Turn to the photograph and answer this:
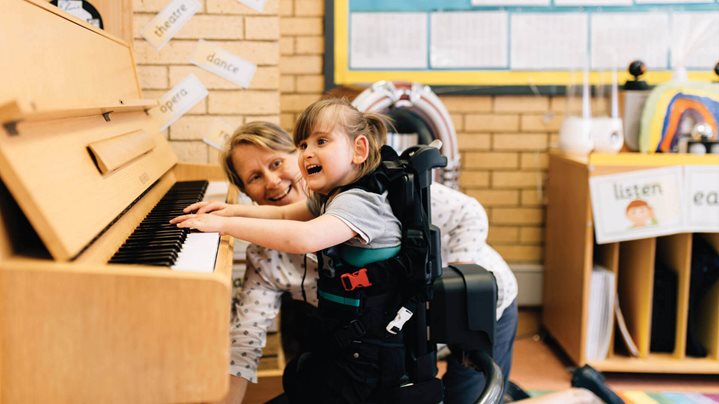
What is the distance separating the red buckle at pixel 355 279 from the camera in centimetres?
148

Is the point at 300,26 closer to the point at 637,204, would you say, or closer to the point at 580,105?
the point at 580,105

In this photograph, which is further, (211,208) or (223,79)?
(223,79)

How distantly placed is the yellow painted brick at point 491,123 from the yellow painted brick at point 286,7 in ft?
2.93

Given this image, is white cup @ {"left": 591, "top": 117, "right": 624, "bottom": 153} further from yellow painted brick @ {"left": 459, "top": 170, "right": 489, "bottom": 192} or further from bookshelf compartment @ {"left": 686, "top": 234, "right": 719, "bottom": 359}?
yellow painted brick @ {"left": 459, "top": 170, "right": 489, "bottom": 192}

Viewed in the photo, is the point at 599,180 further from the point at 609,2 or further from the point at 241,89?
the point at 241,89

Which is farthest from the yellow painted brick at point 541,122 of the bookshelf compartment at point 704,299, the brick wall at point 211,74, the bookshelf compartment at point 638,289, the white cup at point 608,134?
the brick wall at point 211,74

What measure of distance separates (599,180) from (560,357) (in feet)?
2.61

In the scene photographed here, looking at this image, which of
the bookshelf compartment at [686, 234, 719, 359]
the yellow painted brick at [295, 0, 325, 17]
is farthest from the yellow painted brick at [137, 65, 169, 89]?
the bookshelf compartment at [686, 234, 719, 359]

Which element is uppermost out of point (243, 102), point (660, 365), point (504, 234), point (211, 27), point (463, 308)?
point (211, 27)

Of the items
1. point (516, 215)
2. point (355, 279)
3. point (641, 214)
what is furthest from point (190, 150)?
point (641, 214)

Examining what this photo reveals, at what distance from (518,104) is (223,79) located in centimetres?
137

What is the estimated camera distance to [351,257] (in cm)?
150

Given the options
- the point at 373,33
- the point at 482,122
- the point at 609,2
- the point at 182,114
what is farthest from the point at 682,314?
the point at 182,114

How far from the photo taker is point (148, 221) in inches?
56.8
